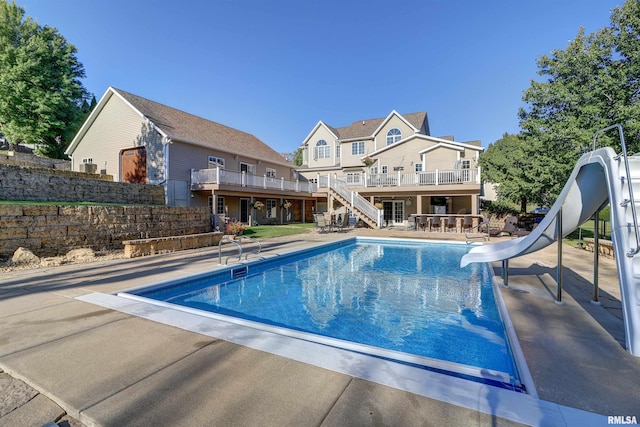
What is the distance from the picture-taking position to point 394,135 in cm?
2497

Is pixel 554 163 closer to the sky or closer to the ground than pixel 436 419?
closer to the sky

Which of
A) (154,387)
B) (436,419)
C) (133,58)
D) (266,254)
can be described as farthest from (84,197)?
(436,419)

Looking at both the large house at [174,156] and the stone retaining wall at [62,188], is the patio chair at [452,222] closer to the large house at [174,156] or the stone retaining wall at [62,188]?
the large house at [174,156]

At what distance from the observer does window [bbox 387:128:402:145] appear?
24.8m

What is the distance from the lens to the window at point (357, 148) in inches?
1021

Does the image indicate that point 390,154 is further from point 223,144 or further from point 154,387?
point 154,387

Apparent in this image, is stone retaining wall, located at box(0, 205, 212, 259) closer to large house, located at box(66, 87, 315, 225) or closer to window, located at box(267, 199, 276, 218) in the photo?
large house, located at box(66, 87, 315, 225)

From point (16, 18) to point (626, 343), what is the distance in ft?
114

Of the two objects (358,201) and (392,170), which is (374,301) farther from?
(392,170)

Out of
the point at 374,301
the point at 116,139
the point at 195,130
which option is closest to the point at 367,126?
the point at 195,130

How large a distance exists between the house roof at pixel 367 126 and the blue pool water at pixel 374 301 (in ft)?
61.3

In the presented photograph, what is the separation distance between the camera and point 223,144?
20.2 metres

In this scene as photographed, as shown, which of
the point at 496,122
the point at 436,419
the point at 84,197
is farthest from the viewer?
the point at 496,122

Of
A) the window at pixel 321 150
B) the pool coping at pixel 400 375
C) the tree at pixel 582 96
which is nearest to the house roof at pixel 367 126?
the window at pixel 321 150
